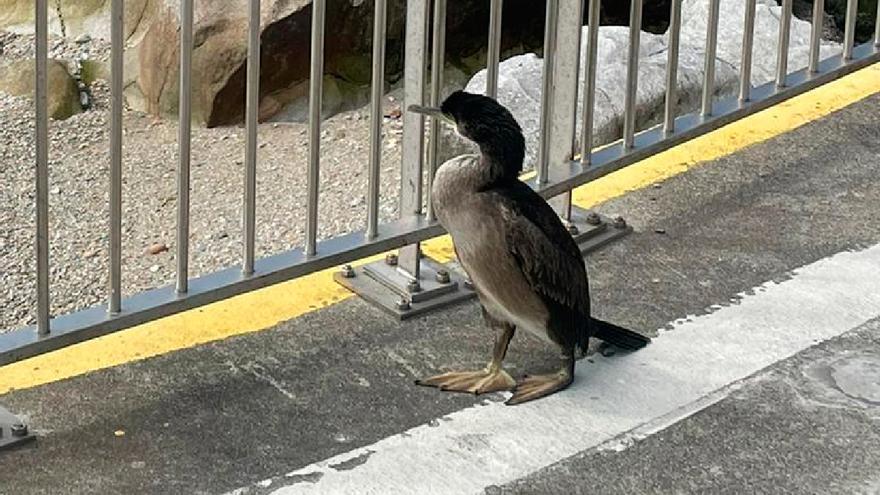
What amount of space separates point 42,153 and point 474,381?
1.03 metres

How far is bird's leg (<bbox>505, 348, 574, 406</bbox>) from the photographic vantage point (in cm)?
396

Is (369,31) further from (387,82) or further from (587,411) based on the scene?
(587,411)

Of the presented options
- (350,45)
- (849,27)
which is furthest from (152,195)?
(849,27)

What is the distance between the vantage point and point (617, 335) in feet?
13.6

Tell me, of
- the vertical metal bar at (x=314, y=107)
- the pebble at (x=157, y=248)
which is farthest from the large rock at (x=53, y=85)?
the vertical metal bar at (x=314, y=107)

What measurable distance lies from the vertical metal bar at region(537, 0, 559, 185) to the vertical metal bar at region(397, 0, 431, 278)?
33cm

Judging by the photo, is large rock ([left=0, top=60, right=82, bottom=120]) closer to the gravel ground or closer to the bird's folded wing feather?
the gravel ground

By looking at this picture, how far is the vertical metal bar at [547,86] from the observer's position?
451cm

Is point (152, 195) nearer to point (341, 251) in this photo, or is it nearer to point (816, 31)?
point (816, 31)

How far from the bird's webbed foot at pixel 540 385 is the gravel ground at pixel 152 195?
3.63 metres

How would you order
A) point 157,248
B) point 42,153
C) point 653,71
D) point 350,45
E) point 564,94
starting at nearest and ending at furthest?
1. point 42,153
2. point 564,94
3. point 653,71
4. point 157,248
5. point 350,45

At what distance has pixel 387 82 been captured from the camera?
30.7ft

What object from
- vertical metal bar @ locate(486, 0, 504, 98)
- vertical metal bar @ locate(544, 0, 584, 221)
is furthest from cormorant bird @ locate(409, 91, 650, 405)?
vertical metal bar @ locate(544, 0, 584, 221)

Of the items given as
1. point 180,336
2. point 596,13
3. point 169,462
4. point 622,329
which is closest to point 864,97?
point 596,13
